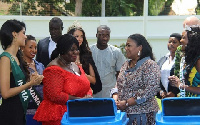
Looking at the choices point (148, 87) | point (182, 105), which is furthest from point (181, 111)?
point (148, 87)

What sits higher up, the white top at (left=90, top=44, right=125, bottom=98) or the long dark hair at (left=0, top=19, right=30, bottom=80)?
the long dark hair at (left=0, top=19, right=30, bottom=80)

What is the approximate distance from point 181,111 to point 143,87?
0.87 meters

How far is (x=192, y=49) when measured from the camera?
4.95 meters

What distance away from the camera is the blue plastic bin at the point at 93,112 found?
4.32m

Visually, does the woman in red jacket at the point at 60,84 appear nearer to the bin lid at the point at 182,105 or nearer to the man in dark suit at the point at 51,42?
the bin lid at the point at 182,105

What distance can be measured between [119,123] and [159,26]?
1047 centimetres

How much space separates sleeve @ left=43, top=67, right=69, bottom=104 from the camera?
4.66 meters

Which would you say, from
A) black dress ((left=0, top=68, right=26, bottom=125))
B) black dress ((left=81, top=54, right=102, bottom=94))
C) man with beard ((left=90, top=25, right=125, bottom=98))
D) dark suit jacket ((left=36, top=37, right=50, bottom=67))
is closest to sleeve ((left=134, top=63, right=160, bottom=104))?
black dress ((left=81, top=54, right=102, bottom=94))

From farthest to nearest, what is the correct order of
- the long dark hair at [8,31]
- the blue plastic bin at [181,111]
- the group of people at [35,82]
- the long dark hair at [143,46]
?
1. the long dark hair at [143,46]
2. the long dark hair at [8,31]
3. the group of people at [35,82]
4. the blue plastic bin at [181,111]

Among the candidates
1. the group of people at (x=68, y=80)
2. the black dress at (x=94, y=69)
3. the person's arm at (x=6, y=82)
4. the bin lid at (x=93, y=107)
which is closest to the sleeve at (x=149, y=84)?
the group of people at (x=68, y=80)

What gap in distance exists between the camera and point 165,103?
4.18 metres

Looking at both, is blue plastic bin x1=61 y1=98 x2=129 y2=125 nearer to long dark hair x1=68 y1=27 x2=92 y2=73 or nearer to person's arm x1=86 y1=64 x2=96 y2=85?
person's arm x1=86 y1=64 x2=96 y2=85

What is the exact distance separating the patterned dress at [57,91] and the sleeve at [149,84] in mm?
609

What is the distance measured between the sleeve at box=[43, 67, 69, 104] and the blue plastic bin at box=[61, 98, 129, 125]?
Answer: 0.31 m
